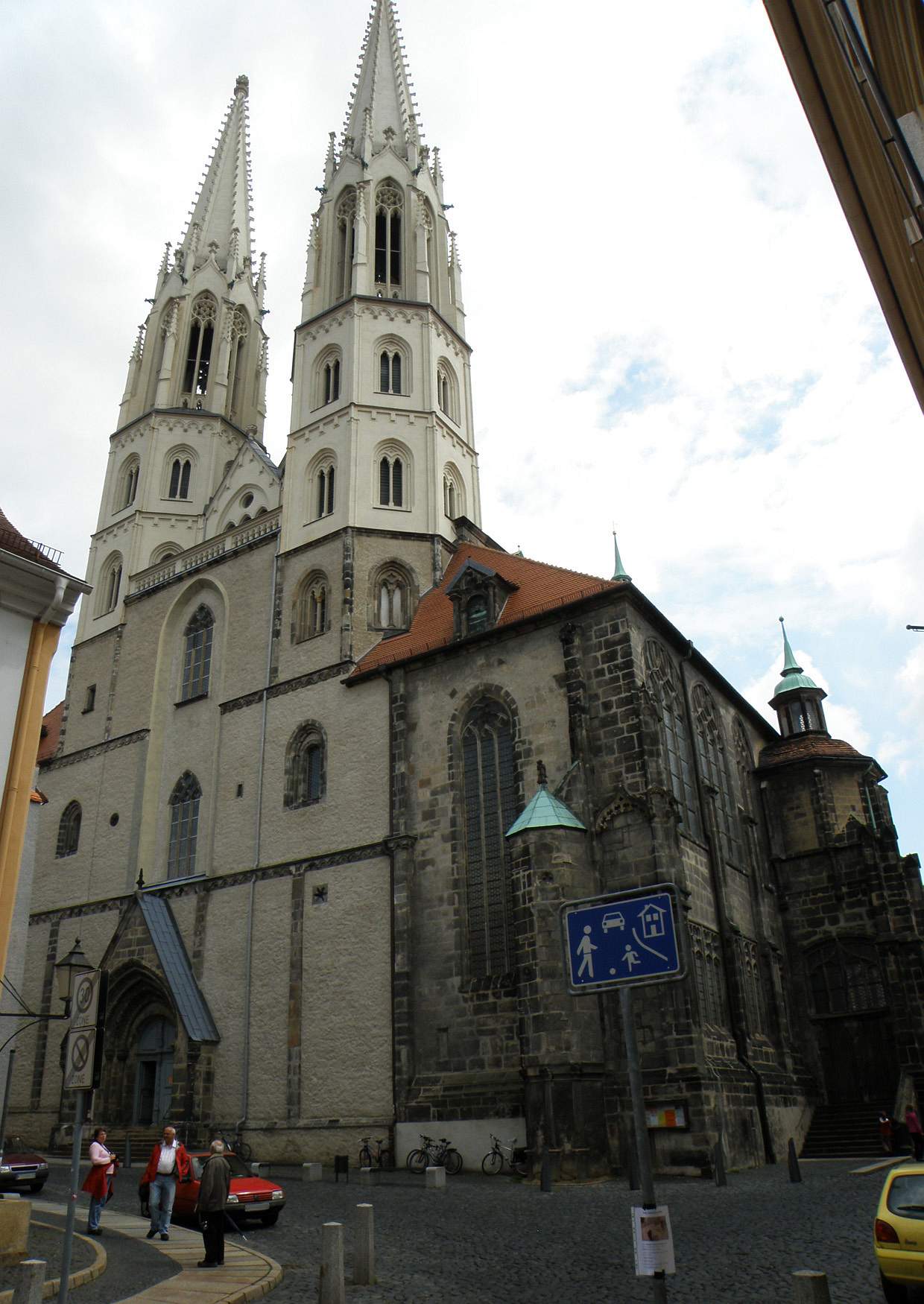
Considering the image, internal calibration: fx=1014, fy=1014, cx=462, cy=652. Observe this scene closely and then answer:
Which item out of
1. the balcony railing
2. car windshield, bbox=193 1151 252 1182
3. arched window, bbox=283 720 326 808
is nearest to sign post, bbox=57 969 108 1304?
car windshield, bbox=193 1151 252 1182

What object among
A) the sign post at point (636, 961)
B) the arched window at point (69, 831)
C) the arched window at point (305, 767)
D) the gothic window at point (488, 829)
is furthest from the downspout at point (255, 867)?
the sign post at point (636, 961)

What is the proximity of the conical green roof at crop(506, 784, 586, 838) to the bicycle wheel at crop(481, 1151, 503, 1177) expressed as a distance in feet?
19.4

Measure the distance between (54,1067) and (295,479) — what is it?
17604 millimetres

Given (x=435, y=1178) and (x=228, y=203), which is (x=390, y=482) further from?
(x=228, y=203)

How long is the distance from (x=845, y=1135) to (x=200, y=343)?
34.9 m

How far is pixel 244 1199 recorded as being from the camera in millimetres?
13125

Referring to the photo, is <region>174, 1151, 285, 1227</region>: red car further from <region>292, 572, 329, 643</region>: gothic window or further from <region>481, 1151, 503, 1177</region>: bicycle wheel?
<region>292, 572, 329, 643</region>: gothic window

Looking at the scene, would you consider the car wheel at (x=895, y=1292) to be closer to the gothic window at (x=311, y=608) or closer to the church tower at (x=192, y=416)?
the gothic window at (x=311, y=608)

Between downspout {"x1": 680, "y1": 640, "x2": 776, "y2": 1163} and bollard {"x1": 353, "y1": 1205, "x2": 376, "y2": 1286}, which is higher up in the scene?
downspout {"x1": 680, "y1": 640, "x2": 776, "y2": 1163}

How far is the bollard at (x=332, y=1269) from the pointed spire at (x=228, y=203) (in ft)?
133

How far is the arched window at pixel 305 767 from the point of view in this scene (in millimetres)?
25828

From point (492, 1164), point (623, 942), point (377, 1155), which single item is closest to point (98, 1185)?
point (492, 1164)

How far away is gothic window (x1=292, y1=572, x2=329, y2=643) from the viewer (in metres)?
28.2


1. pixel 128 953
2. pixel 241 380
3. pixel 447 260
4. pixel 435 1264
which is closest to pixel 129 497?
pixel 241 380
